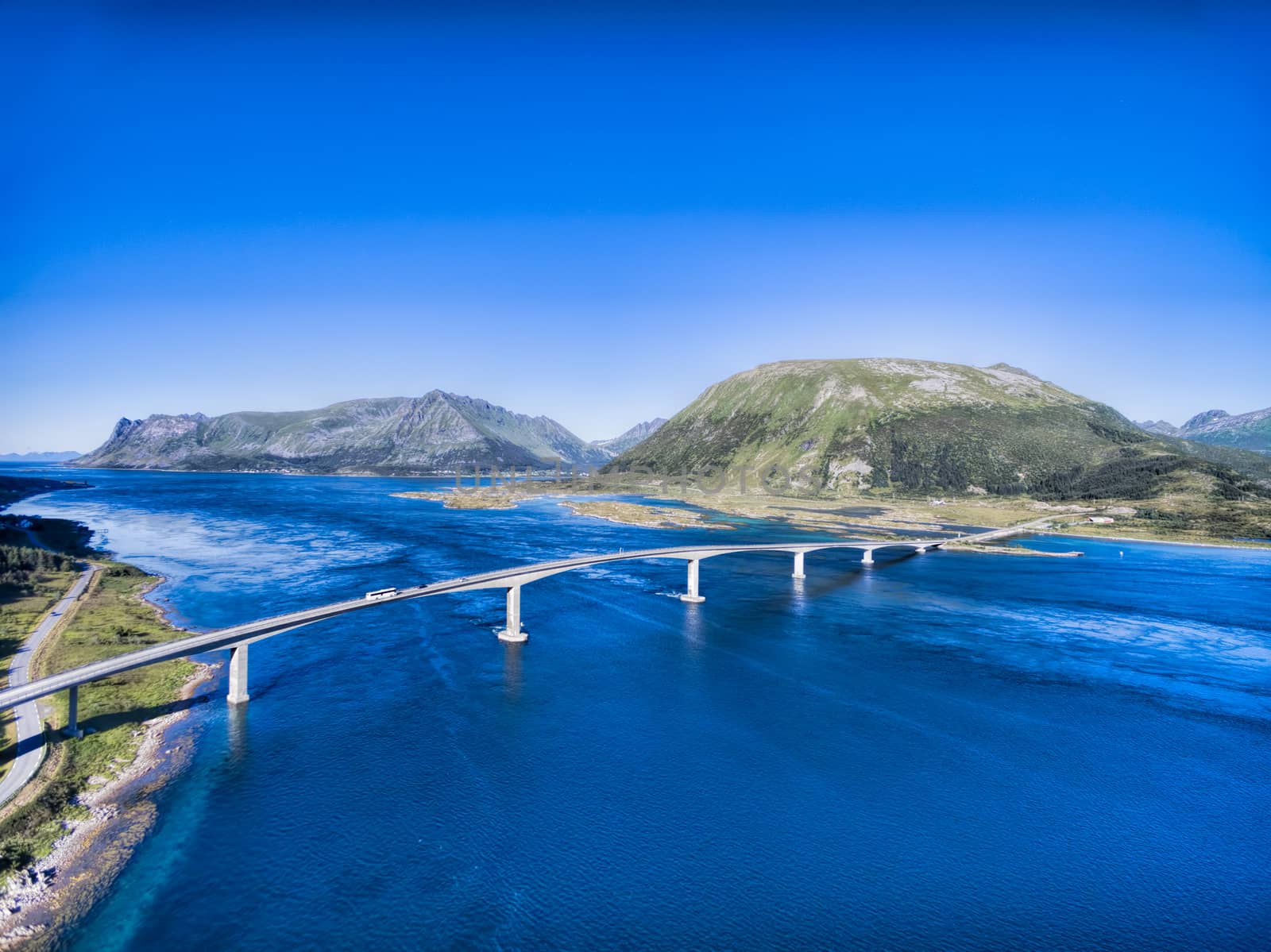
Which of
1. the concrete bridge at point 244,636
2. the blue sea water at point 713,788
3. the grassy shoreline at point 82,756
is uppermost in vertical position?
the concrete bridge at point 244,636

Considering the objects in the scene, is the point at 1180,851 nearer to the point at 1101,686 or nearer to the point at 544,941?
the point at 1101,686

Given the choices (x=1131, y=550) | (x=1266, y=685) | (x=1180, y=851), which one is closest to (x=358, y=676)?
(x=1180, y=851)

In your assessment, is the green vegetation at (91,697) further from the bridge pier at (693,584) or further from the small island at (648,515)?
the small island at (648,515)

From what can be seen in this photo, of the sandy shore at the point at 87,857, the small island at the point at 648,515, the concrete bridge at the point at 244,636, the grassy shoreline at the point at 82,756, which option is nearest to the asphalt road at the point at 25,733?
the grassy shoreline at the point at 82,756

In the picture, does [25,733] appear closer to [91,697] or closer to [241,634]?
[91,697]

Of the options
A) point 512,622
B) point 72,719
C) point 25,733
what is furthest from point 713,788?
point 25,733

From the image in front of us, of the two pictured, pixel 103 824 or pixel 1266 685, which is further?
pixel 1266 685
